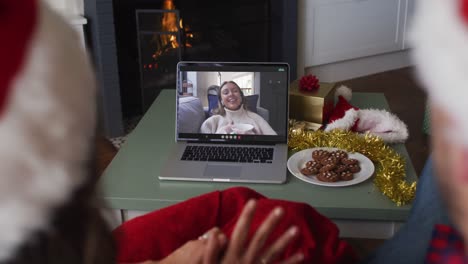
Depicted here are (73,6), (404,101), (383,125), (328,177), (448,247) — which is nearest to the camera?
(448,247)

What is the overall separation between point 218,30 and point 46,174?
289 centimetres

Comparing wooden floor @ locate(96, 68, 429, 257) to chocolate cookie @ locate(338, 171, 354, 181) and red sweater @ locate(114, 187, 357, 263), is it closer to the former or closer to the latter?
chocolate cookie @ locate(338, 171, 354, 181)

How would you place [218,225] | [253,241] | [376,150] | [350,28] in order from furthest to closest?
[350,28]
[376,150]
[218,225]
[253,241]

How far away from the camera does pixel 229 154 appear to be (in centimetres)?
144

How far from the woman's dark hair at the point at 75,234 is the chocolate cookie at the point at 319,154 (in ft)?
3.25

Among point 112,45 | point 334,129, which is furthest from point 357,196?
point 112,45

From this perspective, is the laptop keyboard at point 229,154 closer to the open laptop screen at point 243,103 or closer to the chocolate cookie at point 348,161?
the open laptop screen at point 243,103

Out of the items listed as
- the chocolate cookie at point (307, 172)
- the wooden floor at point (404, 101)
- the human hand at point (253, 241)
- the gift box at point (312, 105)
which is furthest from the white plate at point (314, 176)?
the wooden floor at point (404, 101)

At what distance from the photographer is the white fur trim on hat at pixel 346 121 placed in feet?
5.08

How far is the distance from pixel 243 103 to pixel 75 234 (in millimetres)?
1113

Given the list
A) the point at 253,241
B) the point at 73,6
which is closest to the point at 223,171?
the point at 253,241

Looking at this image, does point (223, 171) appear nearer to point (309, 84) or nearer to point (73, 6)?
point (309, 84)

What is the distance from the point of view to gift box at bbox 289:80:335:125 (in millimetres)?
1623

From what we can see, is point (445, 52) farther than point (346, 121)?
No
